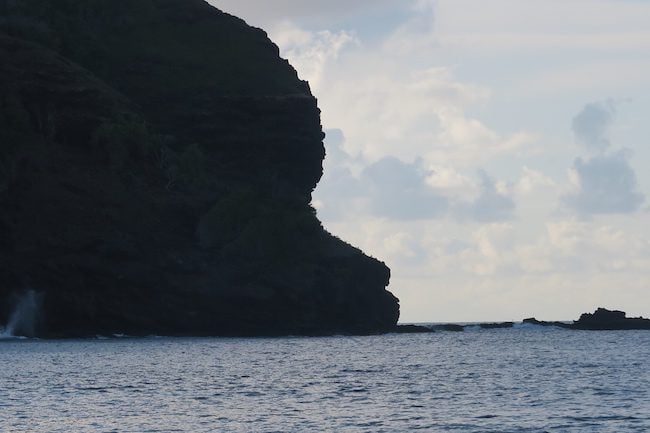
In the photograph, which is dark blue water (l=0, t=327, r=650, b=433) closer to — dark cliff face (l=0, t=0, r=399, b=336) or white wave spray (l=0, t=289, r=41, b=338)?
white wave spray (l=0, t=289, r=41, b=338)

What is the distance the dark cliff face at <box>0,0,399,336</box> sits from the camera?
153 metres

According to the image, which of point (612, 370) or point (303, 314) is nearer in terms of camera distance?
point (612, 370)

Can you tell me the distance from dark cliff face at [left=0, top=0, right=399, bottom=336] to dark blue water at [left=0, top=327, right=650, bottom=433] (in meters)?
28.8

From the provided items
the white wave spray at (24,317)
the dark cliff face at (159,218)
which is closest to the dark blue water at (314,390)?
the white wave spray at (24,317)

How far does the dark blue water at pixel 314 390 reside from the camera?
2167 inches

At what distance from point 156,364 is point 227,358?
10686mm

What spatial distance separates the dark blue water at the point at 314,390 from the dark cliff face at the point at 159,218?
2884cm

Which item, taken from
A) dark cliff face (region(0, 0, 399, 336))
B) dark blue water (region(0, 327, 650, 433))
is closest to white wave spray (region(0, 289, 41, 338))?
dark cliff face (region(0, 0, 399, 336))

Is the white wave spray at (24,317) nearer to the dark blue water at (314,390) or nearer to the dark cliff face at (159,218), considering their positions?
the dark cliff face at (159,218)

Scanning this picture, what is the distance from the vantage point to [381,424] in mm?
55031

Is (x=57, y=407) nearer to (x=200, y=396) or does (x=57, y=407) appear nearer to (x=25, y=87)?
(x=200, y=396)

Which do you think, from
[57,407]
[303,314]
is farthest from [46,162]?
[57,407]

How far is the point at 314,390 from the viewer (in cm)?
7294

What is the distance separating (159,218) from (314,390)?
97782 mm
